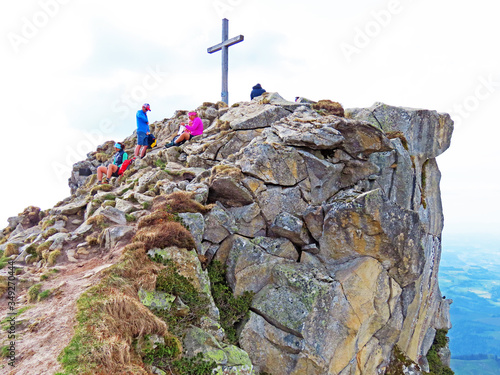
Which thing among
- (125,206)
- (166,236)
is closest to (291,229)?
(166,236)

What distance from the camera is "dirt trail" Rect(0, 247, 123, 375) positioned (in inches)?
330

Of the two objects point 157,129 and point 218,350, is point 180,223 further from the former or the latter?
point 157,129

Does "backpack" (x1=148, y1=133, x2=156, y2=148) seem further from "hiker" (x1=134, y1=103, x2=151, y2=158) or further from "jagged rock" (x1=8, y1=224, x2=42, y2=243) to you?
"jagged rock" (x1=8, y1=224, x2=42, y2=243)

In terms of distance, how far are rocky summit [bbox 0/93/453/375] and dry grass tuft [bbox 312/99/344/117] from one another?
0.54ft

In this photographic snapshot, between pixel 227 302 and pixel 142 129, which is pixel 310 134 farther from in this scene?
pixel 142 129

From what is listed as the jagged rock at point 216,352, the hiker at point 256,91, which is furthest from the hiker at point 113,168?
the jagged rock at point 216,352

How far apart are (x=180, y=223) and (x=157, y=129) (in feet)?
82.4

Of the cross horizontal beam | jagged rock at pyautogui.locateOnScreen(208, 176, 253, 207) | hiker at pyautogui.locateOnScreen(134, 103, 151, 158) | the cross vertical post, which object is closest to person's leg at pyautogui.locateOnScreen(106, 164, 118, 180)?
hiker at pyautogui.locateOnScreen(134, 103, 151, 158)

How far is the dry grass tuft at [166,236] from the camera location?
45.1 ft

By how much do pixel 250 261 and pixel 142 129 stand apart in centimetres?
1806

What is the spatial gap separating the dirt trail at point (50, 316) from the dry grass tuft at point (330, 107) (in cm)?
1844

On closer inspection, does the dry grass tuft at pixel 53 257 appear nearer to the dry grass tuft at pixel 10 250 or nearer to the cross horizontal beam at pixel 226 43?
the dry grass tuft at pixel 10 250

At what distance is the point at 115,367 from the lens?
Result: 7934 mm

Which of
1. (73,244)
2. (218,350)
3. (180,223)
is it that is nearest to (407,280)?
(218,350)
